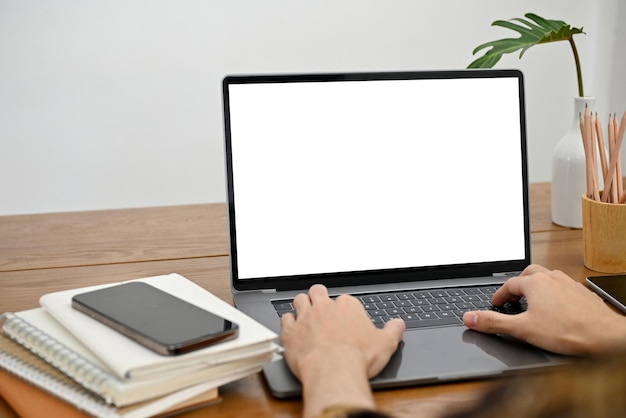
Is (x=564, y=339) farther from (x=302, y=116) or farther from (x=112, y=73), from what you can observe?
(x=112, y=73)

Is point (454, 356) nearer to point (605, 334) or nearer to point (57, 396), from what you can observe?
point (605, 334)

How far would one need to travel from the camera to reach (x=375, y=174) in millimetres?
1197

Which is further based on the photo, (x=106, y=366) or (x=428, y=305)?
(x=428, y=305)

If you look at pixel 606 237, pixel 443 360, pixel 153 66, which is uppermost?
pixel 153 66

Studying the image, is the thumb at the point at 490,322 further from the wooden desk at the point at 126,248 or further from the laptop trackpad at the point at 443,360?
the wooden desk at the point at 126,248

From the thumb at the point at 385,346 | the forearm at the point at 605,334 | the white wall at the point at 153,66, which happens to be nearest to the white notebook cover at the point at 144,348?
the thumb at the point at 385,346

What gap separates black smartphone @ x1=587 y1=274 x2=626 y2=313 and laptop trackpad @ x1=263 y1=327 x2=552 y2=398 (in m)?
0.23

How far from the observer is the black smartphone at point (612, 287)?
43.2 inches

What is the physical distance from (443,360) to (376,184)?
0.36 m

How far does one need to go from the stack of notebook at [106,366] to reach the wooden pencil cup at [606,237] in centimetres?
67

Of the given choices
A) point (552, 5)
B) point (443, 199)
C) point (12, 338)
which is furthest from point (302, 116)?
point (552, 5)

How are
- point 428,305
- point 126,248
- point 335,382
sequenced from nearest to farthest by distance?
point 335,382, point 428,305, point 126,248

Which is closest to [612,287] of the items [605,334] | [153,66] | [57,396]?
[605,334]

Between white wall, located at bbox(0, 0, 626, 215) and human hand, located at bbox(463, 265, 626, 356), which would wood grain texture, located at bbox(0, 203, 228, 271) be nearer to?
human hand, located at bbox(463, 265, 626, 356)
